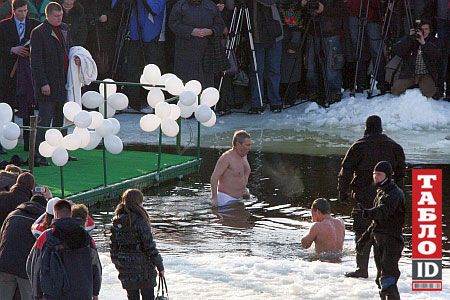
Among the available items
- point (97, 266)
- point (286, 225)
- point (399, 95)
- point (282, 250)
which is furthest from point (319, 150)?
point (97, 266)

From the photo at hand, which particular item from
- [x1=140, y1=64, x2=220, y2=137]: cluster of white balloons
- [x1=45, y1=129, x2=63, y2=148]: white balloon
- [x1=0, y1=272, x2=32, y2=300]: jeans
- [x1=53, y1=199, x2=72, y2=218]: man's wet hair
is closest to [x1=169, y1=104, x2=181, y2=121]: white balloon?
[x1=140, y1=64, x2=220, y2=137]: cluster of white balloons

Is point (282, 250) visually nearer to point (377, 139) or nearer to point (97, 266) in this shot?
point (377, 139)

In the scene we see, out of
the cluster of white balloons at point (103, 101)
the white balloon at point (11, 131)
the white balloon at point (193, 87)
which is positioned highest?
the white balloon at point (193, 87)

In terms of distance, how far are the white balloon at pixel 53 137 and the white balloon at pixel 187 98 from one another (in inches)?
92.6

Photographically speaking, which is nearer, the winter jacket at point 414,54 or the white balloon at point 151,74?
the white balloon at point 151,74

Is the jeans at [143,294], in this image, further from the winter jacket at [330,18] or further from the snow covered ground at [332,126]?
the winter jacket at [330,18]

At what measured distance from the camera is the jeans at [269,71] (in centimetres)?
2469

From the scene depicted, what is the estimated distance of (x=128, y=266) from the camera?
39.8 ft

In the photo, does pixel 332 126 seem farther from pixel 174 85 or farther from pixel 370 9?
pixel 174 85

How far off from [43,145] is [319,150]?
224 inches

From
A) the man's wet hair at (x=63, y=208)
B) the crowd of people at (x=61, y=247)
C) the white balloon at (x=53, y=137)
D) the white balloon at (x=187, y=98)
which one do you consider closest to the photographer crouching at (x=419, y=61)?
the white balloon at (x=187, y=98)

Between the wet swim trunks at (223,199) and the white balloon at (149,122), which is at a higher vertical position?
the white balloon at (149,122)

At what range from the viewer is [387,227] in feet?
41.7

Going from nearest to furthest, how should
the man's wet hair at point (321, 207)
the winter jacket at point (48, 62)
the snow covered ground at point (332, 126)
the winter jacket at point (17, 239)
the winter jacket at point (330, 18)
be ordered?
the winter jacket at point (17, 239), the man's wet hair at point (321, 207), the winter jacket at point (48, 62), the snow covered ground at point (332, 126), the winter jacket at point (330, 18)
